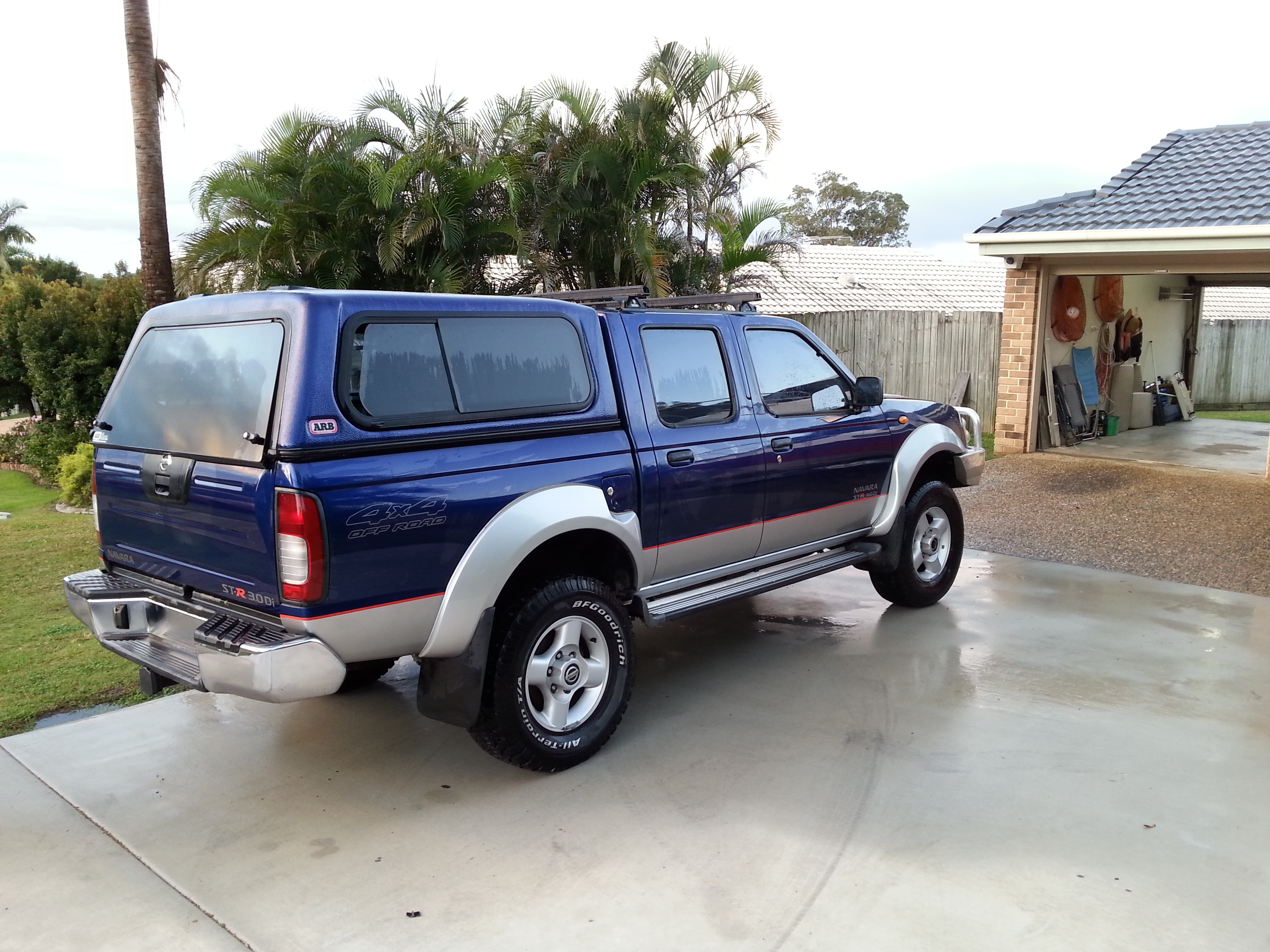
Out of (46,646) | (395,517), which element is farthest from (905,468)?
(46,646)

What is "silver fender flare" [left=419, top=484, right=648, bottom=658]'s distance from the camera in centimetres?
388

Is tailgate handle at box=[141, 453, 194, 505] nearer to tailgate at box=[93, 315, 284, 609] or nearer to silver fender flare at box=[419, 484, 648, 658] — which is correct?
tailgate at box=[93, 315, 284, 609]

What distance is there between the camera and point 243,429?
3.68m

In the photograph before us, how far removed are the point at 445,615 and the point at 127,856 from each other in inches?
55.3

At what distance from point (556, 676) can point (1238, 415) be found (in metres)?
20.8

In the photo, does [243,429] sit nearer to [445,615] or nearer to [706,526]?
[445,615]

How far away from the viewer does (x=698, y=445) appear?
492 centimetres

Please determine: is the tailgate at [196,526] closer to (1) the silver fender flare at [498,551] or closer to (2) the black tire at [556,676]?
(1) the silver fender flare at [498,551]

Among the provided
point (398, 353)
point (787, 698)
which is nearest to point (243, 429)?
point (398, 353)

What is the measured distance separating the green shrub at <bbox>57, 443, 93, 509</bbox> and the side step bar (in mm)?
10261

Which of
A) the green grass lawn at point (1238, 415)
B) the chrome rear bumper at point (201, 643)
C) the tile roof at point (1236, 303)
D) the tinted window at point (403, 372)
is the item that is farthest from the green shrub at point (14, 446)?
the tile roof at point (1236, 303)

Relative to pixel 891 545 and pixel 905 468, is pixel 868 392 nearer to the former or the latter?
pixel 905 468

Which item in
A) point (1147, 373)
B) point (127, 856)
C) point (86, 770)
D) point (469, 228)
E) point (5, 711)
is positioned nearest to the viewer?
point (127, 856)

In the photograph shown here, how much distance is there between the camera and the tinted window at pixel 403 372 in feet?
12.3
